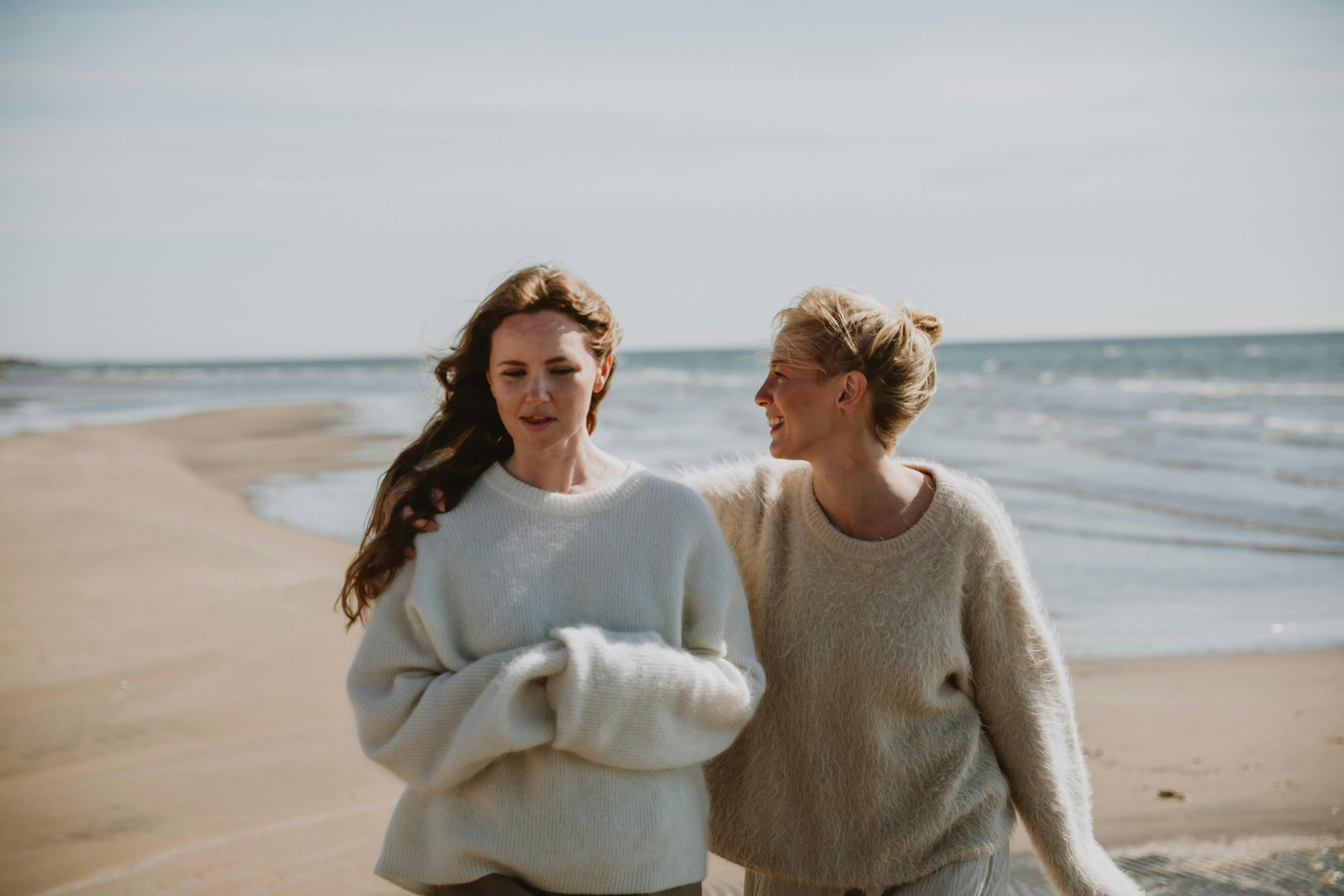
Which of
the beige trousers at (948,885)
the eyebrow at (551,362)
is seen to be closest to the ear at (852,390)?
the eyebrow at (551,362)

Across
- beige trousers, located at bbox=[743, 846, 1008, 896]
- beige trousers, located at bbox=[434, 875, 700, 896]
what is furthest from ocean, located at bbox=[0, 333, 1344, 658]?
beige trousers, located at bbox=[743, 846, 1008, 896]

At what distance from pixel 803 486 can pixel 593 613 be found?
843mm

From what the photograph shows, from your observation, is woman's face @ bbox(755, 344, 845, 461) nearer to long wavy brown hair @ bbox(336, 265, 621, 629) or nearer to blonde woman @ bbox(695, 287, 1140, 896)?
blonde woman @ bbox(695, 287, 1140, 896)

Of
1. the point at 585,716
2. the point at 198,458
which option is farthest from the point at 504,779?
the point at 198,458

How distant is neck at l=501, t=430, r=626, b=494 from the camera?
2.50 meters

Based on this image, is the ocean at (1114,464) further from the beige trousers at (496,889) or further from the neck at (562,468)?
the beige trousers at (496,889)

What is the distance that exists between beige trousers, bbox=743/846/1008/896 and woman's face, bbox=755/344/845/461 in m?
1.10

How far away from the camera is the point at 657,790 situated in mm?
2371

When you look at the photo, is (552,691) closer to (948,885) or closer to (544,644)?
(544,644)

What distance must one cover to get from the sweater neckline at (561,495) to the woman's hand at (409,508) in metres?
0.12

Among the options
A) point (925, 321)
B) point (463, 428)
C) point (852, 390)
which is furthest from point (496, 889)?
point (925, 321)

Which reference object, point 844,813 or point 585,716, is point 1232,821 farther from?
point 585,716

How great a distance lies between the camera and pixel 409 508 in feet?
8.03

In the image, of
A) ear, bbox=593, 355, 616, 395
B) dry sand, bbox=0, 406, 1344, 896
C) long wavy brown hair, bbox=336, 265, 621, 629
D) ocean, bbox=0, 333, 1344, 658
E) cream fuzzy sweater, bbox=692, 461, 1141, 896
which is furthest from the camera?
ocean, bbox=0, 333, 1344, 658
